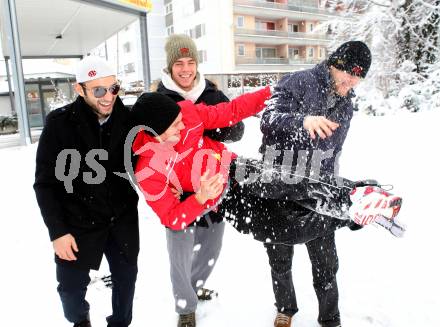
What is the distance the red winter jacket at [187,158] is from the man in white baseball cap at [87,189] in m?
0.19

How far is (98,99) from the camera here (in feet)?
7.12

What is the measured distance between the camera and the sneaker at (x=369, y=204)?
207 cm

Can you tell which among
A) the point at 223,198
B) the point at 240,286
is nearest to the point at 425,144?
the point at 240,286

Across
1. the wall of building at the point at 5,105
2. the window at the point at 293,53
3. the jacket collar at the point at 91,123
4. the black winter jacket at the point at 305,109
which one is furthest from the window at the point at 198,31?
the jacket collar at the point at 91,123

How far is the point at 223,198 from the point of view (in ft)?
8.19

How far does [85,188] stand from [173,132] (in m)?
0.62

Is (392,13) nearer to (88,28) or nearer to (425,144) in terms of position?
(425,144)

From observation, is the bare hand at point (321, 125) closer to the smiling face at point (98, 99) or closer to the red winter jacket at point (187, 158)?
the red winter jacket at point (187, 158)

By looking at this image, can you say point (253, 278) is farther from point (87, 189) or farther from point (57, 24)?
point (57, 24)

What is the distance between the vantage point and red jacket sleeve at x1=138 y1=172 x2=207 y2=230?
2.21 m

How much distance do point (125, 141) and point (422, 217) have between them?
3974 mm

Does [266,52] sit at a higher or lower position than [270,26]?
lower

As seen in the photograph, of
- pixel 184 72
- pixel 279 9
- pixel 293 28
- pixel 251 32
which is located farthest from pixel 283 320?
pixel 293 28

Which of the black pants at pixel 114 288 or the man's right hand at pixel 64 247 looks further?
the black pants at pixel 114 288
